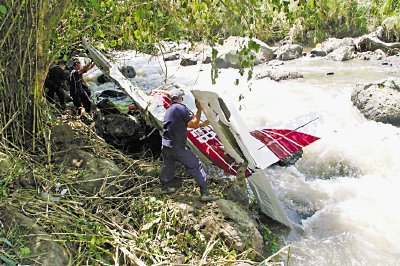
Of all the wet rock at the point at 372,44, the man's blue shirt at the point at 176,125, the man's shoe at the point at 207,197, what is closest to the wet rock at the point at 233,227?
the man's shoe at the point at 207,197

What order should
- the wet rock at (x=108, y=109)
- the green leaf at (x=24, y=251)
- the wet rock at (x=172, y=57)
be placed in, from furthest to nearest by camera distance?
the wet rock at (x=172, y=57) → the wet rock at (x=108, y=109) → the green leaf at (x=24, y=251)

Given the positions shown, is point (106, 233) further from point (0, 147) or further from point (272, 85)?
point (272, 85)

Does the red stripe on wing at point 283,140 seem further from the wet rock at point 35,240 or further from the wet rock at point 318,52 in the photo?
the wet rock at point 318,52

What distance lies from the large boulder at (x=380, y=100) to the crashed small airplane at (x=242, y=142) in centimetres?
296

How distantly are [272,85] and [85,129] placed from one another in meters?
6.69

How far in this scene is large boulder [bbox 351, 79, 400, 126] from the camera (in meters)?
8.10

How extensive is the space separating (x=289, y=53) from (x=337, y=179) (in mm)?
9084

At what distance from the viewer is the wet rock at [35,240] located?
320cm

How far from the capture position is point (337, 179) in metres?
6.46

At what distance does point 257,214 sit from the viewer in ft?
17.1

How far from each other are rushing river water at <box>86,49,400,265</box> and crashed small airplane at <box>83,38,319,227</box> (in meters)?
0.30

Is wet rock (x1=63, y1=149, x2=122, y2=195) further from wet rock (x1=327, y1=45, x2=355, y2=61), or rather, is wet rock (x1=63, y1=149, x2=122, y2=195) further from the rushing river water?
wet rock (x1=327, y1=45, x2=355, y2=61)

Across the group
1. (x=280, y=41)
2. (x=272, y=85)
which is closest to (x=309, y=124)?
(x=272, y=85)

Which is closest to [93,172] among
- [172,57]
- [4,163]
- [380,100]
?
[4,163]
